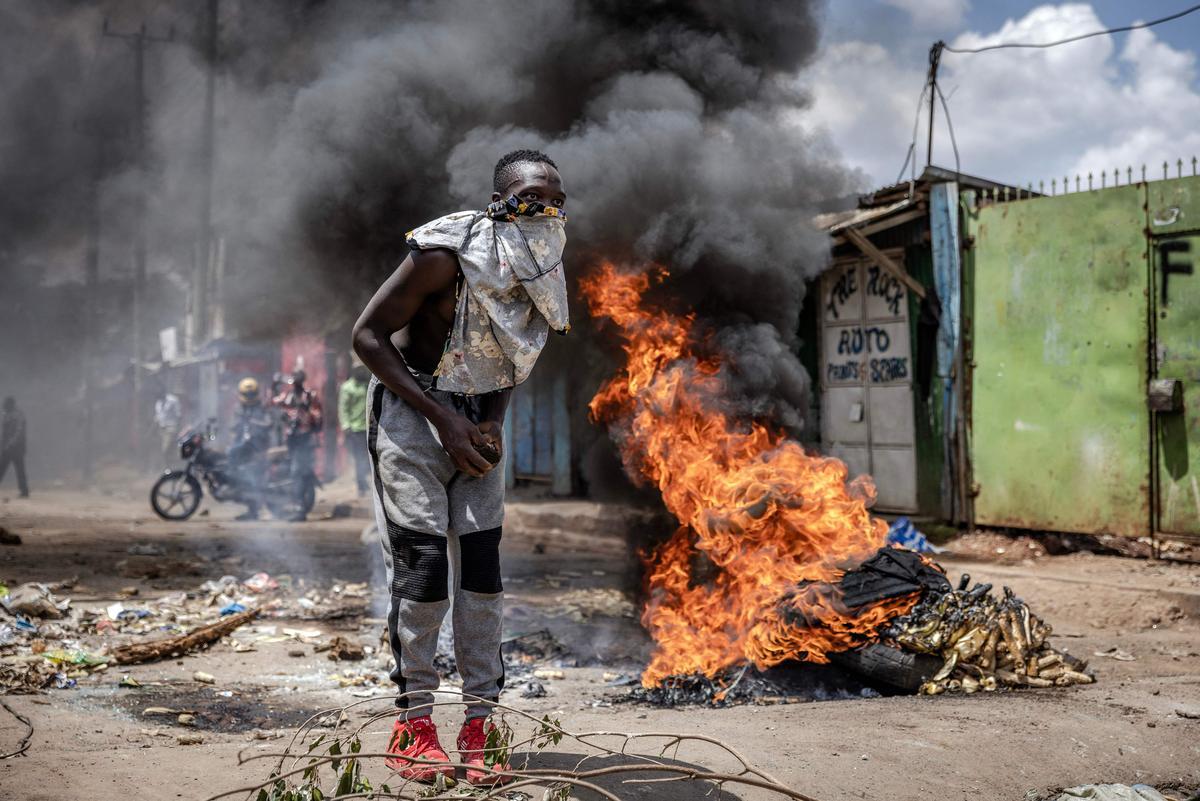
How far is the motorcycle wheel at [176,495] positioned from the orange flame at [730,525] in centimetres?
752

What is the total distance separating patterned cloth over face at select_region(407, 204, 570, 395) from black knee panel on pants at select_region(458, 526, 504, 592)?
46 centimetres

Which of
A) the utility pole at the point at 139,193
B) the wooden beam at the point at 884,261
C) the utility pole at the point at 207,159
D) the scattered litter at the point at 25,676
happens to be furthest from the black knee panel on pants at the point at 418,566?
the utility pole at the point at 139,193

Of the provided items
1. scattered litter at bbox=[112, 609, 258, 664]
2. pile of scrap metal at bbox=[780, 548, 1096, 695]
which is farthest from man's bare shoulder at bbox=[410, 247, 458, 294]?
scattered litter at bbox=[112, 609, 258, 664]

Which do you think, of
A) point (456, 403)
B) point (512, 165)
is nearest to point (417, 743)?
point (456, 403)

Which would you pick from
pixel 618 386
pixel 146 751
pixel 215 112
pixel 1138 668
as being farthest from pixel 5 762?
pixel 215 112

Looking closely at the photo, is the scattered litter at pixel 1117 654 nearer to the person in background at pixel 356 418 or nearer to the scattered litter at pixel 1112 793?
the scattered litter at pixel 1112 793

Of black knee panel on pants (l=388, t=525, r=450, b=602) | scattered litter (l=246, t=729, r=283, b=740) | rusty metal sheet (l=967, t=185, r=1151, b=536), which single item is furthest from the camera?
rusty metal sheet (l=967, t=185, r=1151, b=536)

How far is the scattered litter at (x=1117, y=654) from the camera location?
508 centimetres

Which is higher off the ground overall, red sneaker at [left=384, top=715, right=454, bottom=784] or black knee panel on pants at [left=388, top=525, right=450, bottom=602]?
black knee panel on pants at [left=388, top=525, right=450, bottom=602]

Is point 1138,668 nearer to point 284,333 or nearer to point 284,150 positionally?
point 284,150

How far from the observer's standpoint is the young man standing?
107 inches

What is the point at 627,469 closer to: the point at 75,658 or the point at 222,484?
the point at 75,658

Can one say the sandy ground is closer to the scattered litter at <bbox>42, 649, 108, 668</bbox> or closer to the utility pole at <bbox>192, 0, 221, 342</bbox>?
the scattered litter at <bbox>42, 649, 108, 668</bbox>

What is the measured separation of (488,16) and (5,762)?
677 centimetres
